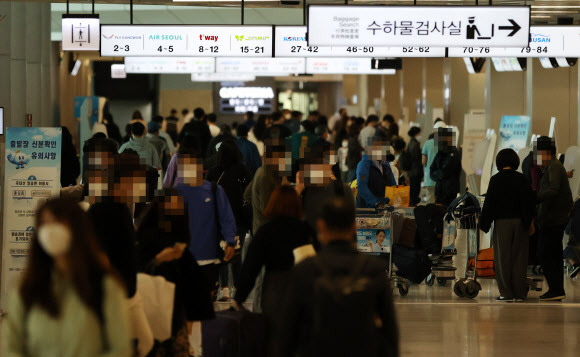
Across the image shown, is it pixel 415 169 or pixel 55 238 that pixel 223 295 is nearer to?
pixel 55 238

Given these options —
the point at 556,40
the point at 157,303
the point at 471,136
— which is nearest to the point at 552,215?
the point at 556,40

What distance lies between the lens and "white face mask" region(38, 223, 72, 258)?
319cm

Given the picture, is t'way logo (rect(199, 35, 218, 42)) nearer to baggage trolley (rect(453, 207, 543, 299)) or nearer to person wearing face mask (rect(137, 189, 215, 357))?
baggage trolley (rect(453, 207, 543, 299))

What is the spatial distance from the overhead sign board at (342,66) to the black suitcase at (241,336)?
42.3 feet

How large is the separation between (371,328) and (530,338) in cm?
413

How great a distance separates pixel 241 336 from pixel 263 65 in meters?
14.9

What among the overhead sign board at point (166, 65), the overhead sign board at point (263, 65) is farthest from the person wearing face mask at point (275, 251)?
the overhead sign board at point (166, 65)

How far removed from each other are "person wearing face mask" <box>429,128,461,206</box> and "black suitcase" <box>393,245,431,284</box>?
7.01 feet

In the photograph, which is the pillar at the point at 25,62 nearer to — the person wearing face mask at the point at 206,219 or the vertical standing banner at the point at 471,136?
the person wearing face mask at the point at 206,219

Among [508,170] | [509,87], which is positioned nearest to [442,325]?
[508,170]

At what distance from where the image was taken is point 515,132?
12.8 metres

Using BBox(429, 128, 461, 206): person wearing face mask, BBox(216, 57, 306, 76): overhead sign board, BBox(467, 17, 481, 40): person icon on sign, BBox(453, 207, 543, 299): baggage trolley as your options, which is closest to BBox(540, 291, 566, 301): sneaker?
BBox(453, 207, 543, 299): baggage trolley

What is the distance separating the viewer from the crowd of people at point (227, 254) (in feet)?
10.6

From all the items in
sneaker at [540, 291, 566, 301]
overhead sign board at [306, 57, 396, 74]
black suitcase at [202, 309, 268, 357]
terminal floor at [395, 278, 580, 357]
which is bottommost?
terminal floor at [395, 278, 580, 357]
